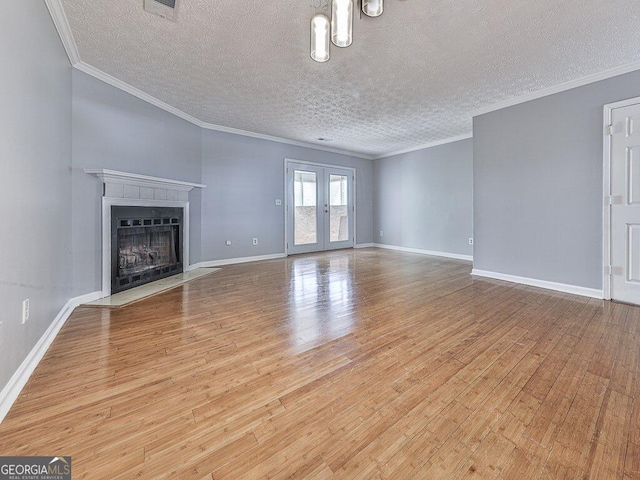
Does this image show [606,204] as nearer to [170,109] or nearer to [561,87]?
[561,87]

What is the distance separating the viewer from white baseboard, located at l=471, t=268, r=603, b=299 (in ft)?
10.7

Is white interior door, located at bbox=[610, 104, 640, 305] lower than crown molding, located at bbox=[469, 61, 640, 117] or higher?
lower

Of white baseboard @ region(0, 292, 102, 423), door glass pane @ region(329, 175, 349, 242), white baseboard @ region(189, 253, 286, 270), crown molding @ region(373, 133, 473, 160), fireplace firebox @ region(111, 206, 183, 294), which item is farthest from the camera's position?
door glass pane @ region(329, 175, 349, 242)

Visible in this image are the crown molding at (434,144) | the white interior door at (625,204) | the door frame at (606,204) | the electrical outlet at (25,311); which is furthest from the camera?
the crown molding at (434,144)

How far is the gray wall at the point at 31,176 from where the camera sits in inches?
58.4

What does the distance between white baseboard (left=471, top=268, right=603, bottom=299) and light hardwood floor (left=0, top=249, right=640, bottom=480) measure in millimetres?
374

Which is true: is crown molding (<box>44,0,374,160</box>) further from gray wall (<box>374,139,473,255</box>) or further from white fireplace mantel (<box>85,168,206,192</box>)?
gray wall (<box>374,139,473,255</box>)

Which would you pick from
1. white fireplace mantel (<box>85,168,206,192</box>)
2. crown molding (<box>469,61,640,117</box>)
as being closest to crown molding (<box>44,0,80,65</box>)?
white fireplace mantel (<box>85,168,206,192</box>)

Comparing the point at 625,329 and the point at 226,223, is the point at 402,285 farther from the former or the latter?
the point at 226,223

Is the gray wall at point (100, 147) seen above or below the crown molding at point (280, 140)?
below

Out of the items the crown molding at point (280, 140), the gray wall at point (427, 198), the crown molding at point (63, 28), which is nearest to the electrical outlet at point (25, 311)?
the crown molding at point (63, 28)

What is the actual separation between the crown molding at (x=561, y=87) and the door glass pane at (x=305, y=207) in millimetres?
3422

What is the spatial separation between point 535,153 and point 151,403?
15.3 feet

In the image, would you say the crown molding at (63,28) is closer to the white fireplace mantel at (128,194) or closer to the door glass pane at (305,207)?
the white fireplace mantel at (128,194)
